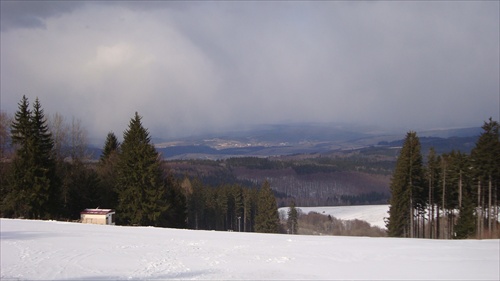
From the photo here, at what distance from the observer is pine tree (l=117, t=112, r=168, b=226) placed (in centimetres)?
3594

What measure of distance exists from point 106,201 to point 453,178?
34.5 m

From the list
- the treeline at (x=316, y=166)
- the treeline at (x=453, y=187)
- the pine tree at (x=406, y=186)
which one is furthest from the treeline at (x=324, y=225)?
the treeline at (x=316, y=166)

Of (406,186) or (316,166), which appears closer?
(406,186)

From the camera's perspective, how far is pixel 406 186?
3778 centimetres

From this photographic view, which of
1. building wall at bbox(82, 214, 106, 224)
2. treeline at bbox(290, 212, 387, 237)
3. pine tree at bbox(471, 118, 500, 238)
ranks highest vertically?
pine tree at bbox(471, 118, 500, 238)

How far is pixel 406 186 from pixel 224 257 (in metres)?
26.1

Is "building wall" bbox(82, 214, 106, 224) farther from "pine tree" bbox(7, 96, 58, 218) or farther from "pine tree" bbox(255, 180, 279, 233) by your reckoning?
"pine tree" bbox(255, 180, 279, 233)

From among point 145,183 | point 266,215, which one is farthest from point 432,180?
point 145,183

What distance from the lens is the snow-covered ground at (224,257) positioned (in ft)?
44.0

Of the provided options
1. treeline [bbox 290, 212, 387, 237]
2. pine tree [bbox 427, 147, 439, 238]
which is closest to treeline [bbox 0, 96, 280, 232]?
pine tree [bbox 427, 147, 439, 238]

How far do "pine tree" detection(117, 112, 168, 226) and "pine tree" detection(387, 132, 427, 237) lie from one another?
21.3 m

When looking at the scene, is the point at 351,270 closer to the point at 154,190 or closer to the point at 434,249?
the point at 434,249

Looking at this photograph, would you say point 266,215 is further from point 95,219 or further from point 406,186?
point 95,219

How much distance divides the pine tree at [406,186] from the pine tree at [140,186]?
21340 mm
